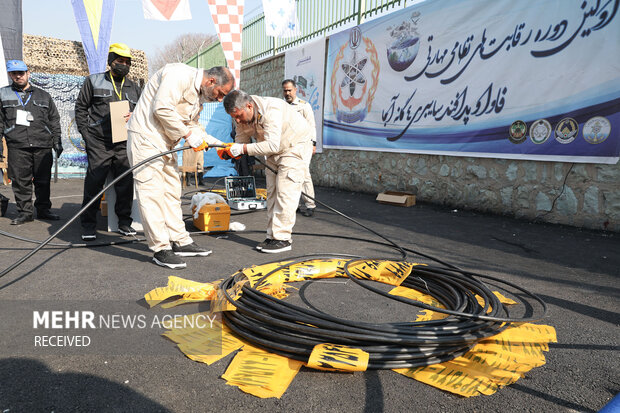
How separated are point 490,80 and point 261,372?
18.4 feet

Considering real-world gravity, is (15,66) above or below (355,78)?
below

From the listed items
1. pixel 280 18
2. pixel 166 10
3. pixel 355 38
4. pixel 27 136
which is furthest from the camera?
pixel 280 18

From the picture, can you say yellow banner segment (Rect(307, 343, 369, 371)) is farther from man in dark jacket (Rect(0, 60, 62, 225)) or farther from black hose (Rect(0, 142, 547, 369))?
man in dark jacket (Rect(0, 60, 62, 225))

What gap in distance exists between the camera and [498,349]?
196 centimetres

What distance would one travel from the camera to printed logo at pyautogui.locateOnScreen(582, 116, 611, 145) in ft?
14.8

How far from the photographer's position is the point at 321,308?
2.44 m

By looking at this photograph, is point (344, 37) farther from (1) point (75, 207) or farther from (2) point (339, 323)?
(2) point (339, 323)

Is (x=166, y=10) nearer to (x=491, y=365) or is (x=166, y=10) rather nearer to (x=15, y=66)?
(x=15, y=66)

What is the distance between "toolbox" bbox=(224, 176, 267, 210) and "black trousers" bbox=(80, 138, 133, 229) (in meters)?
1.90

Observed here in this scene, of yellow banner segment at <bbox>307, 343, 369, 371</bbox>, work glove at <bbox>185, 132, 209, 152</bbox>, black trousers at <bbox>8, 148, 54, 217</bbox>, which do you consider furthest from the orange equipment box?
yellow banner segment at <bbox>307, 343, 369, 371</bbox>

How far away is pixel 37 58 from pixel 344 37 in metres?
10.00

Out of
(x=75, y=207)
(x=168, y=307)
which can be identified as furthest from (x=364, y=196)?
(x=168, y=307)

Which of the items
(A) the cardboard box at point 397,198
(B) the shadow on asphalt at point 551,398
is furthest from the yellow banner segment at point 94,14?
(B) the shadow on asphalt at point 551,398

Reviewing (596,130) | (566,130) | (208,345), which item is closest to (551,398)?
(208,345)
